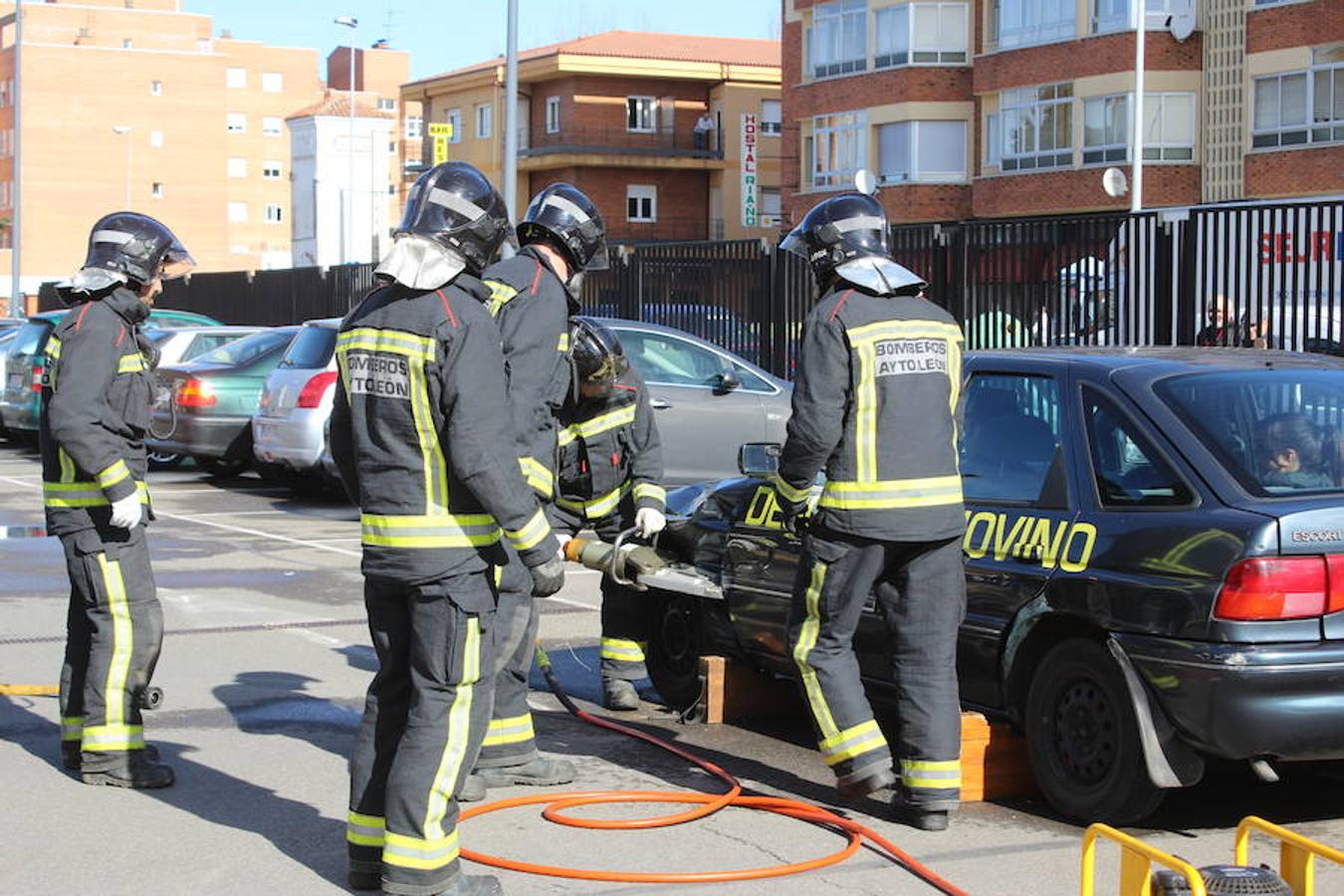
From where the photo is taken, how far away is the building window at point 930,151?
163 feet

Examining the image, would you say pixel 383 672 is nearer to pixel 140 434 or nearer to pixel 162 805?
pixel 162 805

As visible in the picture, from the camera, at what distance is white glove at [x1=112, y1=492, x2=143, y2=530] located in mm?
6539

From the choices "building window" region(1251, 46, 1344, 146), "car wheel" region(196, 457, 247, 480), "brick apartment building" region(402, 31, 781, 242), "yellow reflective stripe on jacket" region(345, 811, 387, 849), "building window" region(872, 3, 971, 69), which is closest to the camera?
"yellow reflective stripe on jacket" region(345, 811, 387, 849)

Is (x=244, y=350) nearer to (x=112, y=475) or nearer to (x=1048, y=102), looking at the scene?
(x=112, y=475)

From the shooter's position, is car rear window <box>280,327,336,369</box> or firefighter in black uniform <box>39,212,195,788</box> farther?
car rear window <box>280,327,336,369</box>

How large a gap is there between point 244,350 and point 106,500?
512 inches

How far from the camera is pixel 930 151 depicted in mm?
49812

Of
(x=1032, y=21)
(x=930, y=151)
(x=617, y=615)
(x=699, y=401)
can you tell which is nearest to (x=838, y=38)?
(x=930, y=151)

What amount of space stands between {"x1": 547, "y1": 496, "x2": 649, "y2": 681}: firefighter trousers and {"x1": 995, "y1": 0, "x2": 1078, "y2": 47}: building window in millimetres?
39046

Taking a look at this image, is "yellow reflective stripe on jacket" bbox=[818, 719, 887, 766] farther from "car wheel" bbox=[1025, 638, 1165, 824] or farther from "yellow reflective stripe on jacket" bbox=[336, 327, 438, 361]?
"yellow reflective stripe on jacket" bbox=[336, 327, 438, 361]

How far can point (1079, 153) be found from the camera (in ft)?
146

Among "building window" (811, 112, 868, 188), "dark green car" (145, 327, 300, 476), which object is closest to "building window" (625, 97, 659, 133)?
"building window" (811, 112, 868, 188)

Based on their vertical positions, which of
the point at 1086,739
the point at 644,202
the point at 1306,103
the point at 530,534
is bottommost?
the point at 1086,739

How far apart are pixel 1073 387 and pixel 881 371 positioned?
76 centimetres
